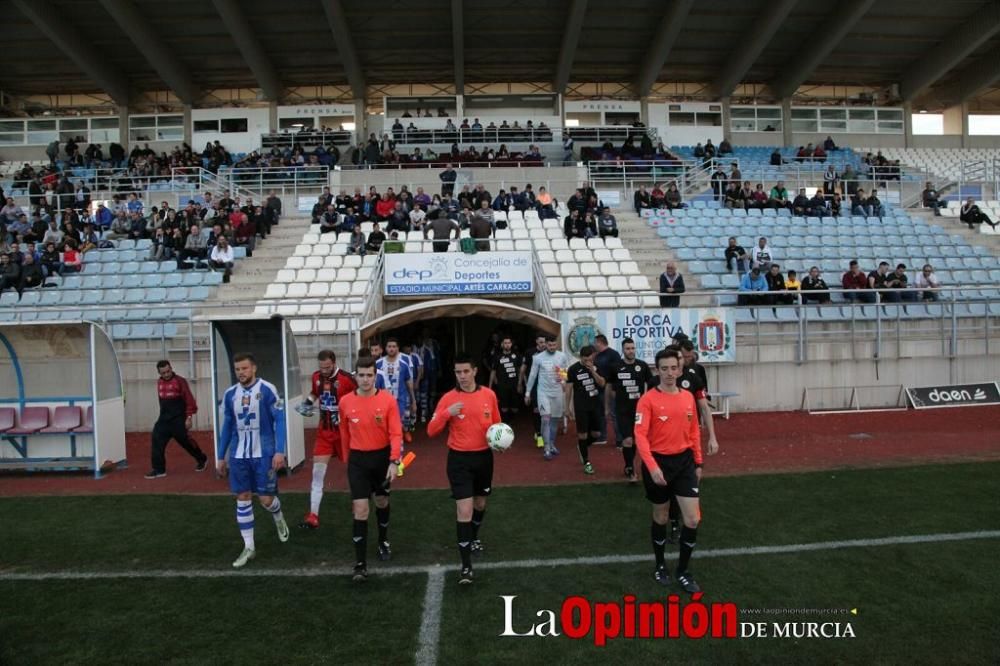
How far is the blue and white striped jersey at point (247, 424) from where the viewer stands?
612 cm

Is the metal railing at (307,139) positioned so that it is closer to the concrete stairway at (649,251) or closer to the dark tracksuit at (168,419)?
the concrete stairway at (649,251)

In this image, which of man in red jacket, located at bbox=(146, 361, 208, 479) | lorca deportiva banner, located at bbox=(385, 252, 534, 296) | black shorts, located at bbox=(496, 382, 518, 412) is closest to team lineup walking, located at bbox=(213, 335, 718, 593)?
man in red jacket, located at bbox=(146, 361, 208, 479)

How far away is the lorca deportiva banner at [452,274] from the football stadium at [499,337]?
7 centimetres

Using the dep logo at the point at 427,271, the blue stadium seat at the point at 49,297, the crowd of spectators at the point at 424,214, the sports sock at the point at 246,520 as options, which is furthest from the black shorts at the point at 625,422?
the blue stadium seat at the point at 49,297

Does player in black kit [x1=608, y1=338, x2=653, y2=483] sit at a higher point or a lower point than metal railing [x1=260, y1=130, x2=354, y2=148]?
lower

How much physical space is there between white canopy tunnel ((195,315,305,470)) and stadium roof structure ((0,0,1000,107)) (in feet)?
69.1

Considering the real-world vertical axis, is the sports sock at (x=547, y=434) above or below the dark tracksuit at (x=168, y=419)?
below

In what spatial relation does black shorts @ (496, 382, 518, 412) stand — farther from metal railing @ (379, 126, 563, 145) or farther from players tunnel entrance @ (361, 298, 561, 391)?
metal railing @ (379, 126, 563, 145)

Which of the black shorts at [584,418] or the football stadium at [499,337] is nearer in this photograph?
the football stadium at [499,337]

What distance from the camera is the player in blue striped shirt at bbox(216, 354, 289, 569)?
6.12 m

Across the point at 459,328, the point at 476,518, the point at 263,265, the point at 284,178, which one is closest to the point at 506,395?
the point at 459,328

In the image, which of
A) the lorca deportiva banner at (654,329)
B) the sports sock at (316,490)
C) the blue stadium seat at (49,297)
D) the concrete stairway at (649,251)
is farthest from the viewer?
the concrete stairway at (649,251)

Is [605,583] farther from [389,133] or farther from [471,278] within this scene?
[389,133]

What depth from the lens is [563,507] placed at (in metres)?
7.79
